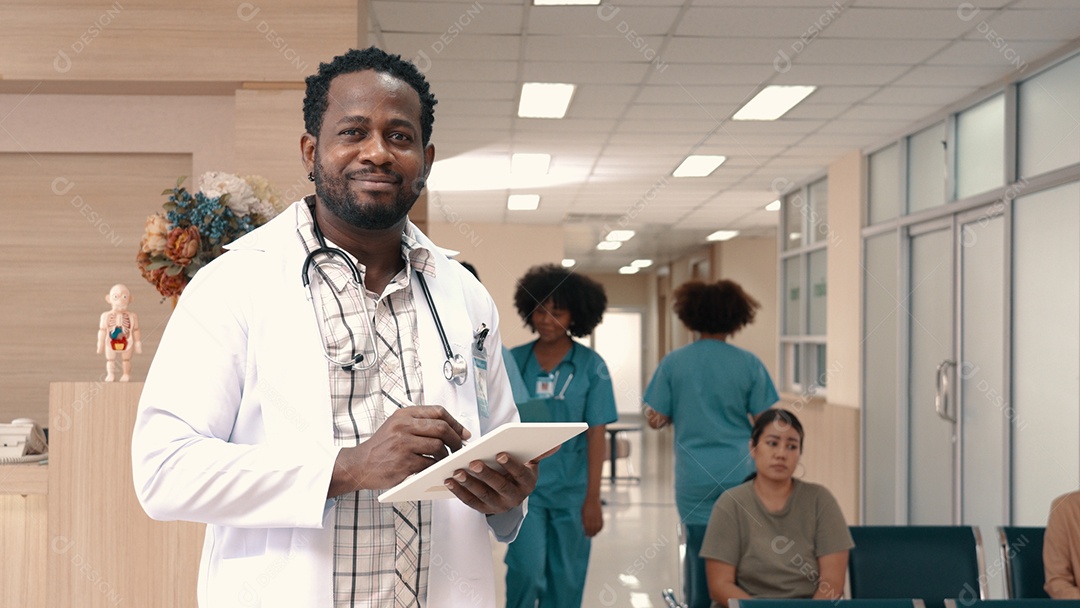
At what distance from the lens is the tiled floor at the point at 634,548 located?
5.50 meters

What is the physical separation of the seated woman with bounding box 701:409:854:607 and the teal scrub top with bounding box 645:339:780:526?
103cm

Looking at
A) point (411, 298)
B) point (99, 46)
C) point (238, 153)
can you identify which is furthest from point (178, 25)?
point (411, 298)

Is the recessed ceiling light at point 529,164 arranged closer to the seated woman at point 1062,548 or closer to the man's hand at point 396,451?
the seated woman at point 1062,548

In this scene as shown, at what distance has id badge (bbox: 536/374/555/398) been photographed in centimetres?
435

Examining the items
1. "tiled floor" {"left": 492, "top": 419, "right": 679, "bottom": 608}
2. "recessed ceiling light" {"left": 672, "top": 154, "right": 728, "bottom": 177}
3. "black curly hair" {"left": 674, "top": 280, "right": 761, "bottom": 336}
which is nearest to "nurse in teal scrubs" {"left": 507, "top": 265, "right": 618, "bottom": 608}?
"black curly hair" {"left": 674, "top": 280, "right": 761, "bottom": 336}

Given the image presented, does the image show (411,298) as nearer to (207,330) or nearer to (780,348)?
(207,330)

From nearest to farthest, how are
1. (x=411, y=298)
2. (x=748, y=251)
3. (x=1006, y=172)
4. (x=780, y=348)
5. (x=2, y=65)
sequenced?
(x=411, y=298)
(x=2, y=65)
(x=1006, y=172)
(x=780, y=348)
(x=748, y=251)

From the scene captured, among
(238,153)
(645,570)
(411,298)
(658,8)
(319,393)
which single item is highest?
(658,8)

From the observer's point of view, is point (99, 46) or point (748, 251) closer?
point (99, 46)

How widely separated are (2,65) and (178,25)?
651mm

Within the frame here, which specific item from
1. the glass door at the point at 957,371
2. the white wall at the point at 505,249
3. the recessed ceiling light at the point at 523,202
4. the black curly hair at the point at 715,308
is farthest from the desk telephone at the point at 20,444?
the white wall at the point at 505,249

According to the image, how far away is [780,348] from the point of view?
10211 millimetres

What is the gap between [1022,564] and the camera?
334cm

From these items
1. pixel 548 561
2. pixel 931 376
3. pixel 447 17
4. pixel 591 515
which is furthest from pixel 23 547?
pixel 931 376
